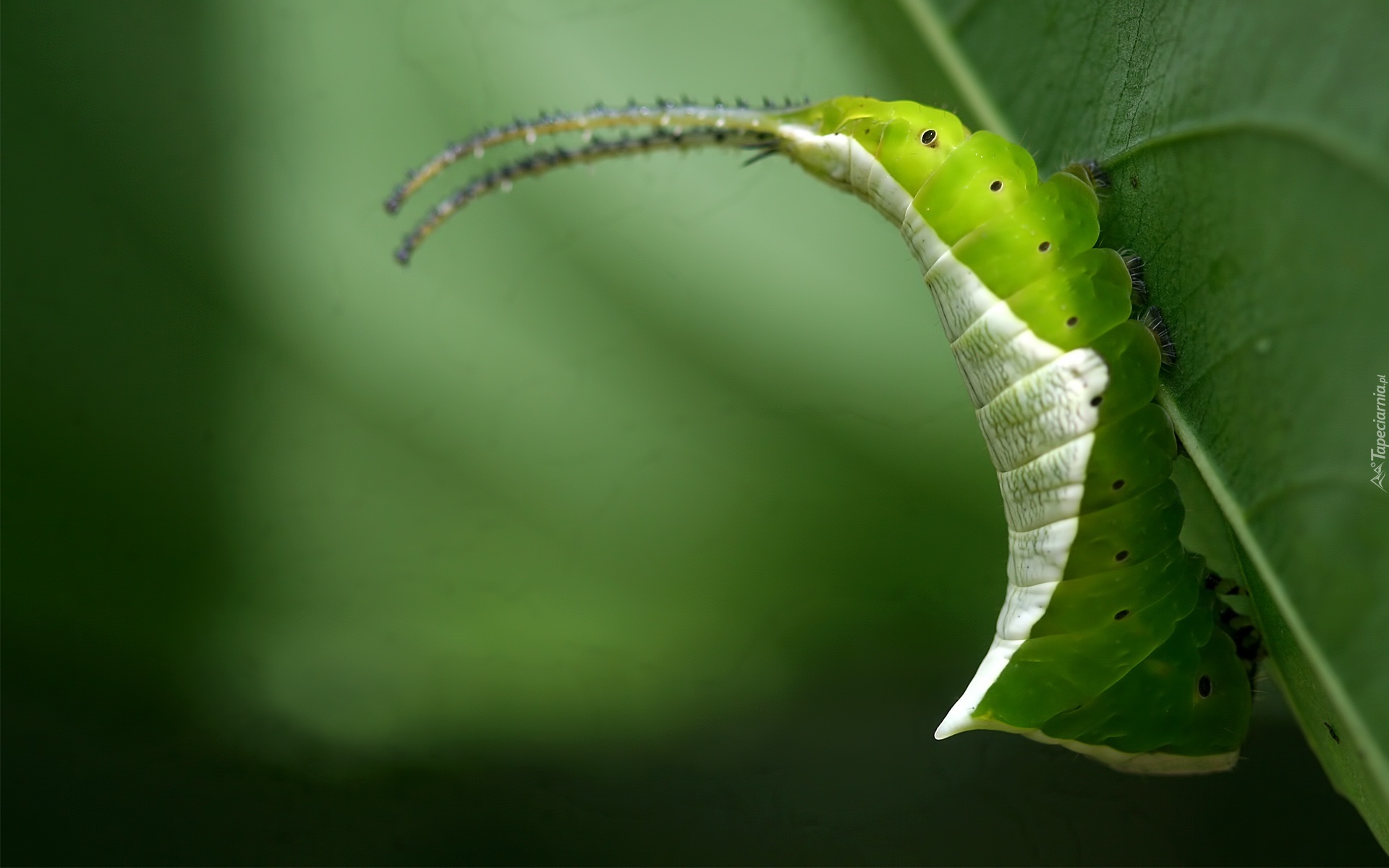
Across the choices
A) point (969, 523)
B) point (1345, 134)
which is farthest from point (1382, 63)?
point (969, 523)

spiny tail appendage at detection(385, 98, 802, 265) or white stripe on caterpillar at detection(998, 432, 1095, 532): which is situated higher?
spiny tail appendage at detection(385, 98, 802, 265)

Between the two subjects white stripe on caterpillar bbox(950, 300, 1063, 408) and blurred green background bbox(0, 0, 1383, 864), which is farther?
blurred green background bbox(0, 0, 1383, 864)

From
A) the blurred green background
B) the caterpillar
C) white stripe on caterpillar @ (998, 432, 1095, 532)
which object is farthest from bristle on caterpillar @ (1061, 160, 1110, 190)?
the blurred green background

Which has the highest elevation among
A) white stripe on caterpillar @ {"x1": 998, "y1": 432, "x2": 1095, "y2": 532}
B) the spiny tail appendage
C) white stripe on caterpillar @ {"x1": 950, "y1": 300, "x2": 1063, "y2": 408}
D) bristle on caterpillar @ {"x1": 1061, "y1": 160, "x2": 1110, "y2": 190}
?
the spiny tail appendage

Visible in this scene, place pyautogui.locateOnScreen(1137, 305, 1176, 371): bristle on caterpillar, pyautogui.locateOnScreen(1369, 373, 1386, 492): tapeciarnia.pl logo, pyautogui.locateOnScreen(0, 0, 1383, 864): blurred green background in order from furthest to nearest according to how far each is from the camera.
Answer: pyautogui.locateOnScreen(0, 0, 1383, 864): blurred green background
pyautogui.locateOnScreen(1137, 305, 1176, 371): bristle on caterpillar
pyautogui.locateOnScreen(1369, 373, 1386, 492): tapeciarnia.pl logo

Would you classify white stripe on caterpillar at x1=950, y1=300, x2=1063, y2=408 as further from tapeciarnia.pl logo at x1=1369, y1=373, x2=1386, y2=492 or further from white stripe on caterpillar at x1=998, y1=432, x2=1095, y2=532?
tapeciarnia.pl logo at x1=1369, y1=373, x2=1386, y2=492

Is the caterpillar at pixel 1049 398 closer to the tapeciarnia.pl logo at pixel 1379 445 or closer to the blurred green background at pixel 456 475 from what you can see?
the tapeciarnia.pl logo at pixel 1379 445

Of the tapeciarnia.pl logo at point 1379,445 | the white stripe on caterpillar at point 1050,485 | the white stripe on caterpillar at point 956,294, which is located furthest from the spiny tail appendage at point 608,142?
the tapeciarnia.pl logo at point 1379,445
